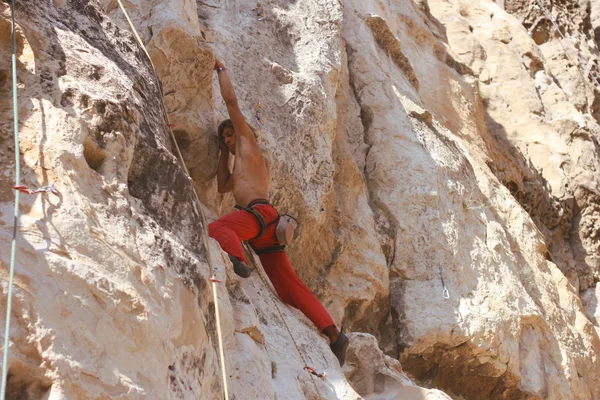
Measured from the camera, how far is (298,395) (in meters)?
3.98

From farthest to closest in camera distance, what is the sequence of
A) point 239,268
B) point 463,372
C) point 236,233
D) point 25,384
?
point 463,372, point 236,233, point 239,268, point 25,384

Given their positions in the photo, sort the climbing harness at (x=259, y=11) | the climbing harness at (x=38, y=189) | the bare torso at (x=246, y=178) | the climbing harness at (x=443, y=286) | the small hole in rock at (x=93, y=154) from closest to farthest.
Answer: the climbing harness at (x=38, y=189) < the small hole in rock at (x=93, y=154) < the bare torso at (x=246, y=178) < the climbing harness at (x=443, y=286) < the climbing harness at (x=259, y=11)

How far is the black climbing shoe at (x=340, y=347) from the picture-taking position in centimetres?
478

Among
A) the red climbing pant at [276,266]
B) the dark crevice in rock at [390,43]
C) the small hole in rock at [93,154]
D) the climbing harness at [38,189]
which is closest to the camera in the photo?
the climbing harness at [38,189]

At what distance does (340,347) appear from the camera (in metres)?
4.79

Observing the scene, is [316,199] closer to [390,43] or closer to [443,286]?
[443,286]

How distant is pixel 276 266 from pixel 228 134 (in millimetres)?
874

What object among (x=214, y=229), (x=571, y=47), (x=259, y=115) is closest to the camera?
(x=214, y=229)

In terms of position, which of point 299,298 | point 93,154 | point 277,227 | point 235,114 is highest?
point 93,154

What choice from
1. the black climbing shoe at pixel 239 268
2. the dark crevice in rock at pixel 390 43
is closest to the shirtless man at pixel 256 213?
the black climbing shoe at pixel 239 268

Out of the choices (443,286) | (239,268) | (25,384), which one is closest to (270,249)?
(239,268)

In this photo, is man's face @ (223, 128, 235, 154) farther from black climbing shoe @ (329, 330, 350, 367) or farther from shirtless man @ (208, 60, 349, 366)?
black climbing shoe @ (329, 330, 350, 367)

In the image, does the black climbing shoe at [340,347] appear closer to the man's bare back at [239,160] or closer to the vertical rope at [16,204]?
the man's bare back at [239,160]

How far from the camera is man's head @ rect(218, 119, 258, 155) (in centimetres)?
511
